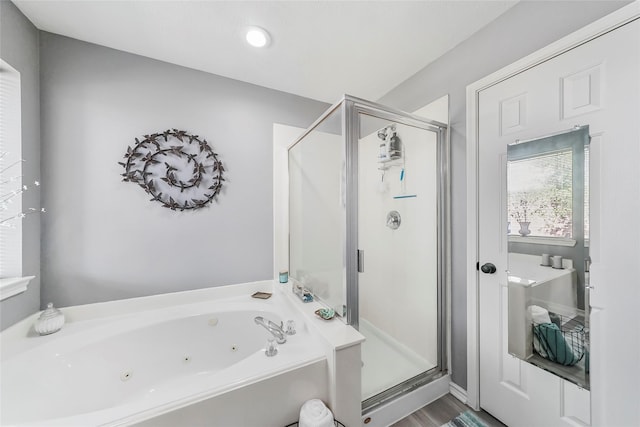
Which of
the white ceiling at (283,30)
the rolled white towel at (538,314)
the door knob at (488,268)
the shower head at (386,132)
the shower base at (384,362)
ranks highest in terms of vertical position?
the white ceiling at (283,30)

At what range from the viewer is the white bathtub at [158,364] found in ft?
3.32

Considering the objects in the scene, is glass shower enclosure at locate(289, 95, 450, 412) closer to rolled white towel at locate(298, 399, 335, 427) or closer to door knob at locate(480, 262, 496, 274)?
door knob at locate(480, 262, 496, 274)

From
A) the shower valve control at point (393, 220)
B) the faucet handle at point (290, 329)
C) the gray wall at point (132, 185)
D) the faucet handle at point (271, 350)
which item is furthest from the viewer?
the shower valve control at point (393, 220)

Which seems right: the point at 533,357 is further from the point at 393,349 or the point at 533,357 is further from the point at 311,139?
the point at 311,139

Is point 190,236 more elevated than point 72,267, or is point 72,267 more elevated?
point 190,236

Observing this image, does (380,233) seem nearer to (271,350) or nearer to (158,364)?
(271,350)

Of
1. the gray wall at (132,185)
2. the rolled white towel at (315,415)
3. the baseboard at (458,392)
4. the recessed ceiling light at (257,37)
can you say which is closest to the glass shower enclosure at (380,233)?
the baseboard at (458,392)

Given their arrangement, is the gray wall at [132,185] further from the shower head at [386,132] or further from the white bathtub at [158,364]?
the shower head at [386,132]

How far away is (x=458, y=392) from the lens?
1.59m

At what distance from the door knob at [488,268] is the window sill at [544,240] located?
0.19 metres

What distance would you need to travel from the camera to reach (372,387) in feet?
4.73

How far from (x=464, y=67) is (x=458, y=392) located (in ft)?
7.42

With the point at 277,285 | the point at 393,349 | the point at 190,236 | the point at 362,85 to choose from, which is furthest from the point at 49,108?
the point at 393,349

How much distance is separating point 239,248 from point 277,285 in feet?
1.63
